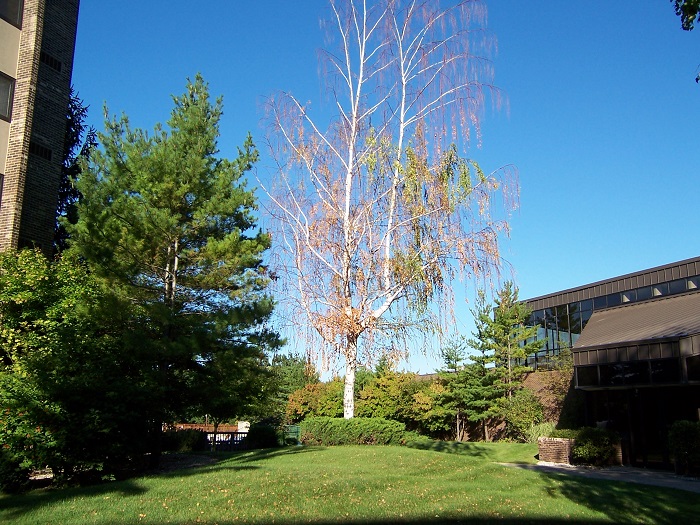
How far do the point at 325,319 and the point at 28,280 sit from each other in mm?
8291

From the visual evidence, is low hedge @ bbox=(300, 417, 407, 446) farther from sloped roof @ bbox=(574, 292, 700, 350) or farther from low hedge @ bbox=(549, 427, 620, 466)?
sloped roof @ bbox=(574, 292, 700, 350)

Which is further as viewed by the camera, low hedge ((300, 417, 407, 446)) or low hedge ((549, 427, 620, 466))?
low hedge ((300, 417, 407, 446))

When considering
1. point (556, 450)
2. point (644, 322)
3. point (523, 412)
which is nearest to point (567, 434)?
point (556, 450)

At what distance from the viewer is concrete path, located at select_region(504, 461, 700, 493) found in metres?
14.9

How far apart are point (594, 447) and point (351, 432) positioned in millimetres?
8210

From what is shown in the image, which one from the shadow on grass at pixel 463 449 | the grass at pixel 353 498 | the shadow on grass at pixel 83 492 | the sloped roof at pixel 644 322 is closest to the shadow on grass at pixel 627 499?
the grass at pixel 353 498

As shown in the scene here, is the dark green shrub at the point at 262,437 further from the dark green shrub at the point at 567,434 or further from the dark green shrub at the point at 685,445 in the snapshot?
the dark green shrub at the point at 685,445

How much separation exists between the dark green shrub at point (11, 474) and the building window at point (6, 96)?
11281mm

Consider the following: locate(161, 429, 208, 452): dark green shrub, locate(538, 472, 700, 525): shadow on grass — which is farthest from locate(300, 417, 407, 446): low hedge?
locate(538, 472, 700, 525): shadow on grass

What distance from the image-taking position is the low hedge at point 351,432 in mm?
22500

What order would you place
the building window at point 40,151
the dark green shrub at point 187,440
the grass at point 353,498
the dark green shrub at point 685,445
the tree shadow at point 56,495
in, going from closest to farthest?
the grass at point 353,498 → the tree shadow at point 56,495 → the dark green shrub at point 685,445 → the building window at point 40,151 → the dark green shrub at point 187,440

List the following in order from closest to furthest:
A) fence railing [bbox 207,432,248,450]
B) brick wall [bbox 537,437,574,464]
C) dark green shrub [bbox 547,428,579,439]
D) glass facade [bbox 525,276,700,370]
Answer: brick wall [bbox 537,437,574,464], dark green shrub [bbox 547,428,579,439], fence railing [bbox 207,432,248,450], glass facade [bbox 525,276,700,370]

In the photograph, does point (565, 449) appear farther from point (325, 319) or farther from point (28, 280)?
point (28, 280)

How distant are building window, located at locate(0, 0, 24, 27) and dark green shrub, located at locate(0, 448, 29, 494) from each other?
14.0 m
